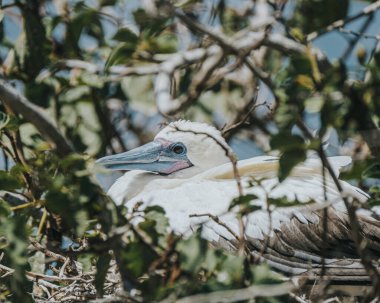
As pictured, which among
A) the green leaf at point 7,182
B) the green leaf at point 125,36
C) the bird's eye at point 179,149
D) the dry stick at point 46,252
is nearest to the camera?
the green leaf at point 7,182

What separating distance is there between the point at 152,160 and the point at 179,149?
25cm

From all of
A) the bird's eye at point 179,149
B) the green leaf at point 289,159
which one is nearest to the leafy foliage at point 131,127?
the green leaf at point 289,159

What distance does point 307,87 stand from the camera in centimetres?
310

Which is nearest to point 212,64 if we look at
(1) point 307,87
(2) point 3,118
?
(1) point 307,87

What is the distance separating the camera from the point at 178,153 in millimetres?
5578

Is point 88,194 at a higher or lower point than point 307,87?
lower

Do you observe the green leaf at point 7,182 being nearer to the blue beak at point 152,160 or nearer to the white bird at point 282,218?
the white bird at point 282,218

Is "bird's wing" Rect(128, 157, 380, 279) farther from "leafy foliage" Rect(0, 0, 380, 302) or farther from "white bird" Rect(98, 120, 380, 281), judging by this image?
"leafy foliage" Rect(0, 0, 380, 302)

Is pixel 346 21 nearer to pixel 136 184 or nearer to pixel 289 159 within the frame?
pixel 289 159

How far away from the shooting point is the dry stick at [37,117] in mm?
2840

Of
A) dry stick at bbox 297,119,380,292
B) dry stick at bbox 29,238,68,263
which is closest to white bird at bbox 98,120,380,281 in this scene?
dry stick at bbox 29,238,68,263

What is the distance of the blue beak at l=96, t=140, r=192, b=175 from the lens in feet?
16.8

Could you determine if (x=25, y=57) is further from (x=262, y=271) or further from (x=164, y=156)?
(x=262, y=271)

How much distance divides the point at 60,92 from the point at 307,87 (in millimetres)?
2320
